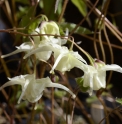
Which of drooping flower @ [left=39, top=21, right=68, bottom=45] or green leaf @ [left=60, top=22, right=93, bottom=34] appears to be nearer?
drooping flower @ [left=39, top=21, right=68, bottom=45]

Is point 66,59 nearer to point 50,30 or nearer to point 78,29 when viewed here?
point 50,30

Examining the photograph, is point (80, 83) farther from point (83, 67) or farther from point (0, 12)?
point (0, 12)

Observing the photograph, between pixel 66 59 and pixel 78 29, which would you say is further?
pixel 78 29

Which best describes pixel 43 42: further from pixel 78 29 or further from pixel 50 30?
pixel 78 29

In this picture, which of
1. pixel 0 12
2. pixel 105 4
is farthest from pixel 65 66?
pixel 0 12

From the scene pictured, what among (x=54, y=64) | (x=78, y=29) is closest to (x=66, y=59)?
(x=54, y=64)

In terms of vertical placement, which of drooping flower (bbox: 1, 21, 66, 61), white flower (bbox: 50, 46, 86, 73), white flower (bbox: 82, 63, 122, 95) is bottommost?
white flower (bbox: 82, 63, 122, 95)

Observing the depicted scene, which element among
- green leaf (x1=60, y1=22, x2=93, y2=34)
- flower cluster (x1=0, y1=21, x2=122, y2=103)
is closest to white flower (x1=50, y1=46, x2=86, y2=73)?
flower cluster (x1=0, y1=21, x2=122, y2=103)

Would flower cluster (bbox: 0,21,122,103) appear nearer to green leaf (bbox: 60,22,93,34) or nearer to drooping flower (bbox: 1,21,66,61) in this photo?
drooping flower (bbox: 1,21,66,61)
